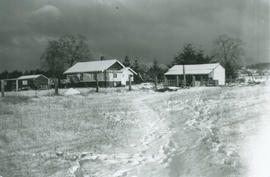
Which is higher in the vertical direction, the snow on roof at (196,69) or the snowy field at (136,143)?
the snow on roof at (196,69)

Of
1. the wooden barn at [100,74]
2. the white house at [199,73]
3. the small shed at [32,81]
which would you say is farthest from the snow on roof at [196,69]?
the small shed at [32,81]

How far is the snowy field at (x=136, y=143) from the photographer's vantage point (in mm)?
7949

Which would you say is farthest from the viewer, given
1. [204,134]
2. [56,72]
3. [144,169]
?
[56,72]

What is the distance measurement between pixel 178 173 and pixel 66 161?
303 centimetres

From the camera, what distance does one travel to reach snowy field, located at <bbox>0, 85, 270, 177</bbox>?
7949mm

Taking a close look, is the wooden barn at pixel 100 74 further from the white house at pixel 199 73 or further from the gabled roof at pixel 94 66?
the white house at pixel 199 73

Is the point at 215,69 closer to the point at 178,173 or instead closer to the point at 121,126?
the point at 121,126

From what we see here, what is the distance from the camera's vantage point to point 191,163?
8164 mm

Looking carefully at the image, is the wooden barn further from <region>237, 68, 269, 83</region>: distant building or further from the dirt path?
the dirt path

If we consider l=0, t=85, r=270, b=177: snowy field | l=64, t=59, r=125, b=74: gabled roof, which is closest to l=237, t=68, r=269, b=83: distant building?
l=64, t=59, r=125, b=74: gabled roof

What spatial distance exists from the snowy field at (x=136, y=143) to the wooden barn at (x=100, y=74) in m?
40.9

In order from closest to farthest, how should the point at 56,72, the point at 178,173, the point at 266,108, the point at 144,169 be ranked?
the point at 178,173 → the point at 144,169 → the point at 266,108 → the point at 56,72

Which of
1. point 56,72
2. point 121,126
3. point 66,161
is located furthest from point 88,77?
point 66,161

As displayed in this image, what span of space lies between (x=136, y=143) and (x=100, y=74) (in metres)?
46.8
